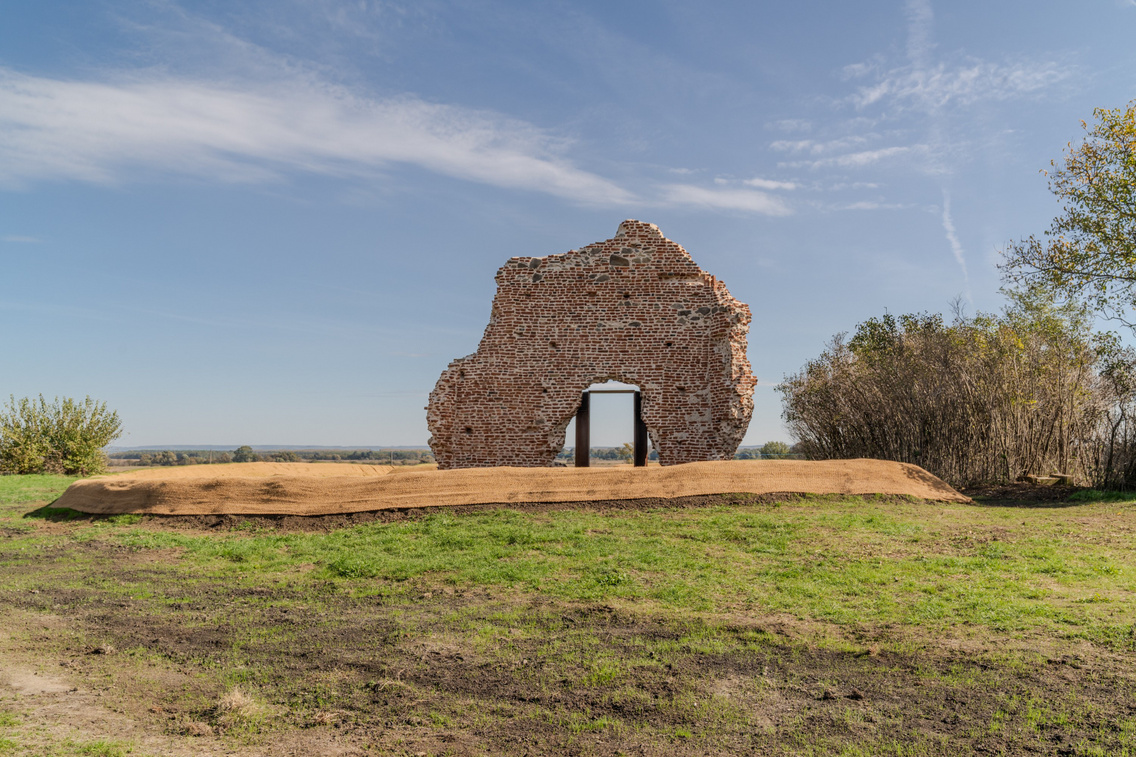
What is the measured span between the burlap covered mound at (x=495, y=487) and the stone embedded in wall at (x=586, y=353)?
3948 millimetres

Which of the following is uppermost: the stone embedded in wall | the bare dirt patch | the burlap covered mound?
the stone embedded in wall

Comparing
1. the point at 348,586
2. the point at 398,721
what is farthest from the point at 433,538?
the point at 398,721

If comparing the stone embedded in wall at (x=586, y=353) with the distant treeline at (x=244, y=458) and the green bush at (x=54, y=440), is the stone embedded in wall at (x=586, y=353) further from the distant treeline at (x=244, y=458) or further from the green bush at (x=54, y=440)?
the green bush at (x=54, y=440)

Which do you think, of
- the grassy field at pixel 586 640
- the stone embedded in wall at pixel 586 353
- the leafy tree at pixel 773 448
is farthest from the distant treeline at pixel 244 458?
the leafy tree at pixel 773 448

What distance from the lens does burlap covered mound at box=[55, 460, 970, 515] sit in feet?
40.1

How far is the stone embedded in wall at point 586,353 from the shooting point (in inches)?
663

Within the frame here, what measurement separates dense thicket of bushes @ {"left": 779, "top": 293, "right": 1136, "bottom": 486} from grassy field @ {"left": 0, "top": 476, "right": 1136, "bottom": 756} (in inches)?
235

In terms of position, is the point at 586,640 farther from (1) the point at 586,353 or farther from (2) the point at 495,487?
(1) the point at 586,353

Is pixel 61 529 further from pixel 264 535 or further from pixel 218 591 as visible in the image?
pixel 218 591

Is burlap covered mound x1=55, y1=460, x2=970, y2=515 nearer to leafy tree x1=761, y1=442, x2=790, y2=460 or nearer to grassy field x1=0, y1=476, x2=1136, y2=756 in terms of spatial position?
grassy field x1=0, y1=476, x2=1136, y2=756

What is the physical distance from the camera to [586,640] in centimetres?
591

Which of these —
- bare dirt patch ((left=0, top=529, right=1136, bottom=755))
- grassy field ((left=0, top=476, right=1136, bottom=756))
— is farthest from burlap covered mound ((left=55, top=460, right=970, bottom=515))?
bare dirt patch ((left=0, top=529, right=1136, bottom=755))

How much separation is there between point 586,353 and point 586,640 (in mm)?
11366

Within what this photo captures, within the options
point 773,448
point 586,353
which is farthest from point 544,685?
point 773,448
